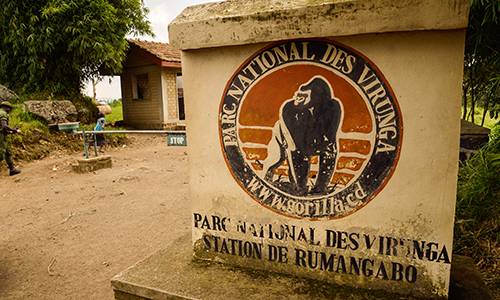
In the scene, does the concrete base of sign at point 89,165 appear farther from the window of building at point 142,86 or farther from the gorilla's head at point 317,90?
the window of building at point 142,86

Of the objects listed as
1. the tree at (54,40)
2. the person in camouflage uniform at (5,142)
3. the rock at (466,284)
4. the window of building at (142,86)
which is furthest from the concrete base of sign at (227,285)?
the window of building at (142,86)

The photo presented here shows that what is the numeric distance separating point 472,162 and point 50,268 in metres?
4.17

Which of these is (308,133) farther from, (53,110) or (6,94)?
(6,94)

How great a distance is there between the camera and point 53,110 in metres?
9.56

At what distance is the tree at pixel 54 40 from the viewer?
400 inches

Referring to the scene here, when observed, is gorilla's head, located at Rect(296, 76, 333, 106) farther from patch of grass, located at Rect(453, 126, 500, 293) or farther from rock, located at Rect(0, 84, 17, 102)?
rock, located at Rect(0, 84, 17, 102)

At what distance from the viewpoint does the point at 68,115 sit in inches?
393

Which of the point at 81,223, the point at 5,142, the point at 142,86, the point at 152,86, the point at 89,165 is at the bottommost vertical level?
the point at 81,223

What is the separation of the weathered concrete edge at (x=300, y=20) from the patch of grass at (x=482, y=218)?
5.60ft

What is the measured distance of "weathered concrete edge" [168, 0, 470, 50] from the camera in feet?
3.85

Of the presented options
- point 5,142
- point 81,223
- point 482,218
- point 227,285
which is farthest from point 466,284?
point 5,142

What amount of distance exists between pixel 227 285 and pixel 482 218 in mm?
2187

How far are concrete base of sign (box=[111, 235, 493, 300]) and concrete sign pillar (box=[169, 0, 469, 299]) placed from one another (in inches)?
2.2

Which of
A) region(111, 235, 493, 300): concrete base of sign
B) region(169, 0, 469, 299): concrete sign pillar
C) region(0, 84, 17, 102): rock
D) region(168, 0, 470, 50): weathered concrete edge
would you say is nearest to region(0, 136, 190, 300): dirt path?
region(111, 235, 493, 300): concrete base of sign
